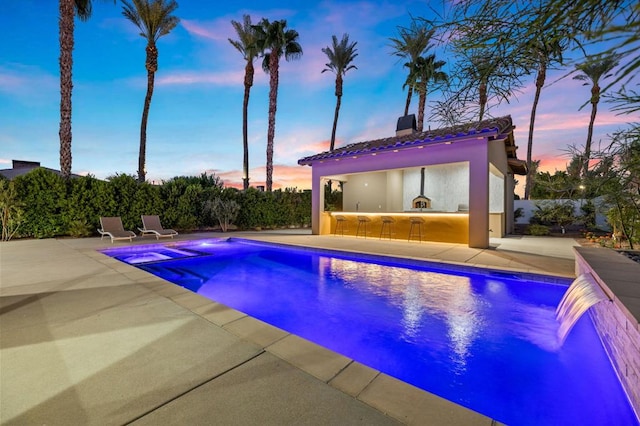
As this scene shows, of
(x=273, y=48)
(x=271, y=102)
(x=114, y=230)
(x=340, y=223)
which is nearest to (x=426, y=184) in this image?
(x=340, y=223)

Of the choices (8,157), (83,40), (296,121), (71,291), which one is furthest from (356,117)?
(8,157)

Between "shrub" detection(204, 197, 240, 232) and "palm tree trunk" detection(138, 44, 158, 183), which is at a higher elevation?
"palm tree trunk" detection(138, 44, 158, 183)

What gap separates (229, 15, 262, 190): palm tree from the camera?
722 inches

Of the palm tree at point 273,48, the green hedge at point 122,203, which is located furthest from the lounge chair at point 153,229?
the palm tree at point 273,48

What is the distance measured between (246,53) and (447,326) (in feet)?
66.3

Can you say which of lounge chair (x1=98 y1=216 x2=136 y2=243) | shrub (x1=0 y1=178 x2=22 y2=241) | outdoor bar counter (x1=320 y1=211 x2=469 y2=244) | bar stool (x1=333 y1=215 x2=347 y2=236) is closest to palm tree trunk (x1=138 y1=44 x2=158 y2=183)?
lounge chair (x1=98 y1=216 x2=136 y2=243)

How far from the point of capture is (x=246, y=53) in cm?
1869

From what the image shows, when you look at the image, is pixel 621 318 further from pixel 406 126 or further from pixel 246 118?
pixel 246 118

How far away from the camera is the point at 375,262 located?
7914 millimetres

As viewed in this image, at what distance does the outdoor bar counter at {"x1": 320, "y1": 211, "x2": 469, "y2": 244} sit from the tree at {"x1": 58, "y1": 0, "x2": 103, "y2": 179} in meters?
11.0

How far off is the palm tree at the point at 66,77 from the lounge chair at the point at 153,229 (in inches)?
138

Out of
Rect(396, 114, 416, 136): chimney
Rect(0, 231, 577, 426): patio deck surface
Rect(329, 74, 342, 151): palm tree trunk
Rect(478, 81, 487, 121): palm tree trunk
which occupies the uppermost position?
Rect(329, 74, 342, 151): palm tree trunk

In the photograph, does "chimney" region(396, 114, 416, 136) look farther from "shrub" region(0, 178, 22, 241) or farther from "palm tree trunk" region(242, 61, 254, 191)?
"shrub" region(0, 178, 22, 241)

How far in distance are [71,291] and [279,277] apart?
12.4ft
